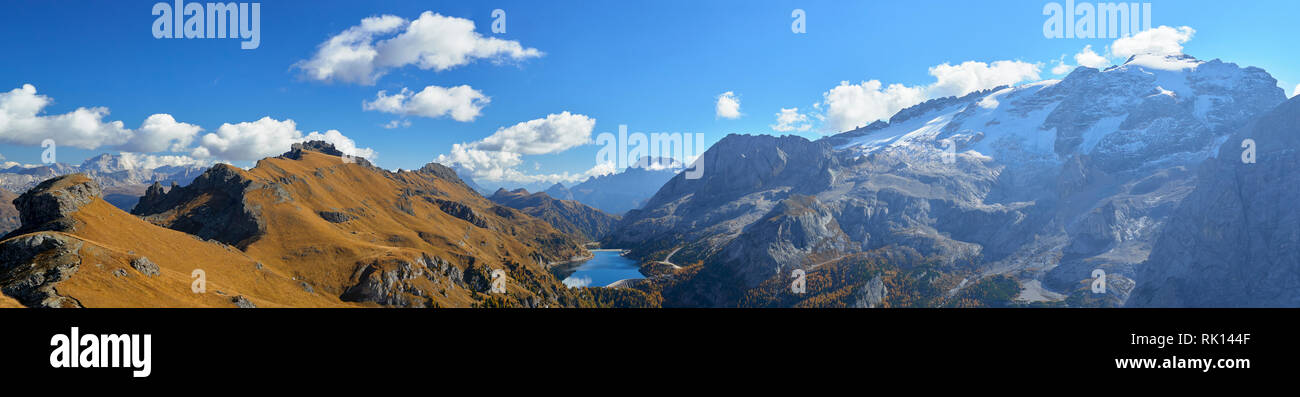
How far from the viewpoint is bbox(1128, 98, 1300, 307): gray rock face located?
545 ft

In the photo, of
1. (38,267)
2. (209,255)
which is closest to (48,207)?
(209,255)

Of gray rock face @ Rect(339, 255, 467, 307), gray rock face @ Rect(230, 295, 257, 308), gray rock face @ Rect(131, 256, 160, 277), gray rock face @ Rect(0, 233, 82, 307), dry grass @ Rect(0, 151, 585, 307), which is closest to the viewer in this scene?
gray rock face @ Rect(0, 233, 82, 307)

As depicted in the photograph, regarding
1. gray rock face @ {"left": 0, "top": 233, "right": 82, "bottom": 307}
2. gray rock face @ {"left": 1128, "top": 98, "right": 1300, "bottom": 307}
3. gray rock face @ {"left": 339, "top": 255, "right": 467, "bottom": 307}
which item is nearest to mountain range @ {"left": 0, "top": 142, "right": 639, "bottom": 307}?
gray rock face @ {"left": 0, "top": 233, "right": 82, "bottom": 307}

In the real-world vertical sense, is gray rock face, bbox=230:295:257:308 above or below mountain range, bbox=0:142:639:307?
below

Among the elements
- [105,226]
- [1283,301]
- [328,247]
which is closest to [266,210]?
[328,247]

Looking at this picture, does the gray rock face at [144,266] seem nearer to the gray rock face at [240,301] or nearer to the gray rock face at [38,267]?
the gray rock face at [38,267]

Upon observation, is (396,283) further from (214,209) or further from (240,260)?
(214,209)

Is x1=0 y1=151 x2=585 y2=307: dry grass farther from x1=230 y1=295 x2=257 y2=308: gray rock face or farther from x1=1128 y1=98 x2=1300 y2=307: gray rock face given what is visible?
x1=1128 y1=98 x2=1300 y2=307: gray rock face

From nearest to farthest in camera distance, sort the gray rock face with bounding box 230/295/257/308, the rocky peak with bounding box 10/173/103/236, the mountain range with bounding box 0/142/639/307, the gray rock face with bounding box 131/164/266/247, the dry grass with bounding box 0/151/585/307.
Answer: the mountain range with bounding box 0/142/639/307 → the dry grass with bounding box 0/151/585/307 → the rocky peak with bounding box 10/173/103/236 → the gray rock face with bounding box 230/295/257/308 → the gray rock face with bounding box 131/164/266/247

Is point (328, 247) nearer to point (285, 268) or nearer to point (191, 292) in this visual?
point (285, 268)

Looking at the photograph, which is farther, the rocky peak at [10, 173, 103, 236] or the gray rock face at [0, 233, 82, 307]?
the rocky peak at [10, 173, 103, 236]

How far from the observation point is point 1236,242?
178 metres
